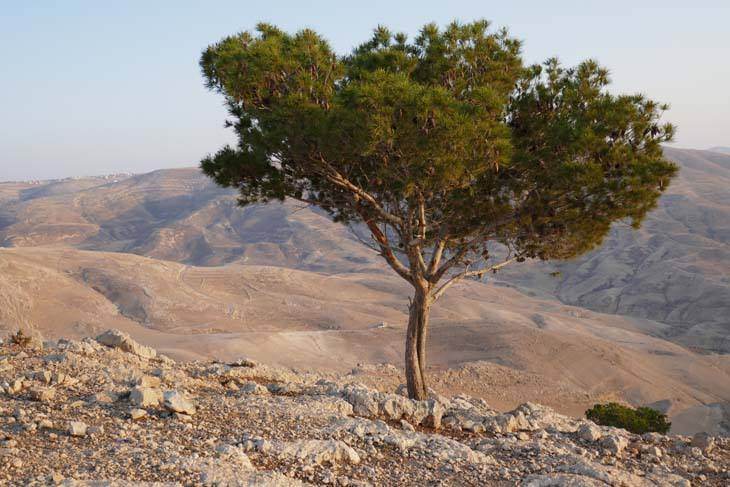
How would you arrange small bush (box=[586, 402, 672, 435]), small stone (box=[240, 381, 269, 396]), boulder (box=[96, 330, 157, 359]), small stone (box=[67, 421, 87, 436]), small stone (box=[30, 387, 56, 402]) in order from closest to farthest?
small stone (box=[67, 421, 87, 436])
small stone (box=[30, 387, 56, 402])
small stone (box=[240, 381, 269, 396])
boulder (box=[96, 330, 157, 359])
small bush (box=[586, 402, 672, 435])

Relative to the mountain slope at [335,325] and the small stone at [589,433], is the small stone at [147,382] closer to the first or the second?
the small stone at [589,433]

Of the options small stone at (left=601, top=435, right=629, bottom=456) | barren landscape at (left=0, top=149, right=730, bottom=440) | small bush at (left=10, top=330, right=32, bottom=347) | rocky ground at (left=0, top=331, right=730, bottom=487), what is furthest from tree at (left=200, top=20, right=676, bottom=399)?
small bush at (left=10, top=330, right=32, bottom=347)

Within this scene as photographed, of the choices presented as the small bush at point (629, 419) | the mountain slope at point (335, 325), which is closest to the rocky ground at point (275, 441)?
the small bush at point (629, 419)

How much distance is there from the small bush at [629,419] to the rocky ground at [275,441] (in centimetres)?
648

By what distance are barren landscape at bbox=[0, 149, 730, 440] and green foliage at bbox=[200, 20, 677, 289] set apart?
191cm

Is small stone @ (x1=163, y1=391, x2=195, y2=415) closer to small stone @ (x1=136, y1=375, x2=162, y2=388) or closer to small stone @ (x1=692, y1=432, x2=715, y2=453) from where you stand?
small stone @ (x1=136, y1=375, x2=162, y2=388)

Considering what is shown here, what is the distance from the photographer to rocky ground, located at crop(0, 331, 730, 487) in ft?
20.6

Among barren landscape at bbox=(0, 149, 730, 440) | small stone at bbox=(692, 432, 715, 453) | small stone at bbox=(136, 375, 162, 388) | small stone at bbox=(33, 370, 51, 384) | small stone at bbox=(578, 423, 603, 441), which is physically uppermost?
small stone at bbox=(33, 370, 51, 384)

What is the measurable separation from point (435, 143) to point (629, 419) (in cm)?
1149

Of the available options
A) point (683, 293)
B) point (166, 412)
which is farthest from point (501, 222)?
point (683, 293)

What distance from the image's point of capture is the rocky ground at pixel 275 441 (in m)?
6.28

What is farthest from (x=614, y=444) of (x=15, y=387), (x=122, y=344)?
(x=122, y=344)

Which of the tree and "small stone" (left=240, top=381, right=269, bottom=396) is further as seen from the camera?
"small stone" (left=240, top=381, right=269, bottom=396)

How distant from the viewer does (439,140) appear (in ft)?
28.9
